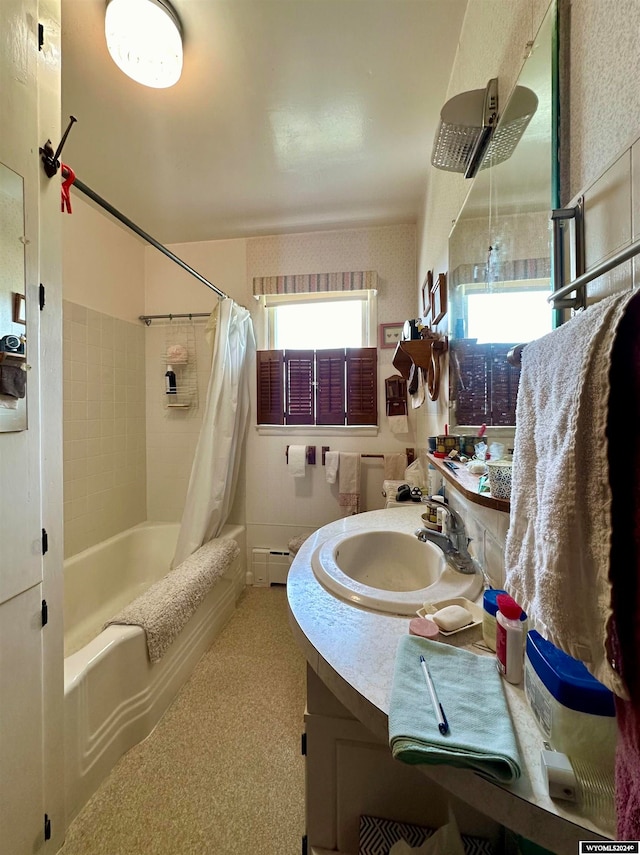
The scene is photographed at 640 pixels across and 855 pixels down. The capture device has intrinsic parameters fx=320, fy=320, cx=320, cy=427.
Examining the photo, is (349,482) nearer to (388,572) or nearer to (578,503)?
(388,572)

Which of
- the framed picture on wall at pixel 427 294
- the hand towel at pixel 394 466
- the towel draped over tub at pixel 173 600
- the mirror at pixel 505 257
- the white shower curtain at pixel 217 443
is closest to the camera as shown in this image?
the mirror at pixel 505 257

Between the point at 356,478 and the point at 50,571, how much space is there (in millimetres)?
1740

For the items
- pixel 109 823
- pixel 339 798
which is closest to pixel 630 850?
pixel 339 798

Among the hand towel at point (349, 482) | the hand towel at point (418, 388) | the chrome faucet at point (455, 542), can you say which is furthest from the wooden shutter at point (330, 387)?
the chrome faucet at point (455, 542)

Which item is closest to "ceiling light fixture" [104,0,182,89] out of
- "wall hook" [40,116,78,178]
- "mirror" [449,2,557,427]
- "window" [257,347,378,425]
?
"wall hook" [40,116,78,178]

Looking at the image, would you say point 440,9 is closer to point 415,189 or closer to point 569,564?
point 415,189

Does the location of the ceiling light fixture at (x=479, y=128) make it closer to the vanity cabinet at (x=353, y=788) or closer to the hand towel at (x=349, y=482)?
the vanity cabinet at (x=353, y=788)

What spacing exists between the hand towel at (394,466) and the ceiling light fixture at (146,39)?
2191 mm

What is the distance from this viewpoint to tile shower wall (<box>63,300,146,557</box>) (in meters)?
2.02

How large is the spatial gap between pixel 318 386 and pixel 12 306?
184cm

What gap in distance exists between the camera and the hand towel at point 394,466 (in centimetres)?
228

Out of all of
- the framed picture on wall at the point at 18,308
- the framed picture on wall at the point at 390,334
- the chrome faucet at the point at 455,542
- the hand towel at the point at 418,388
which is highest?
the framed picture on wall at the point at 390,334

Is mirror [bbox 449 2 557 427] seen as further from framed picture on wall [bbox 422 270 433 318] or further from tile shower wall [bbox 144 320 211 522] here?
tile shower wall [bbox 144 320 211 522]

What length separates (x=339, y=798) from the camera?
74 centimetres
